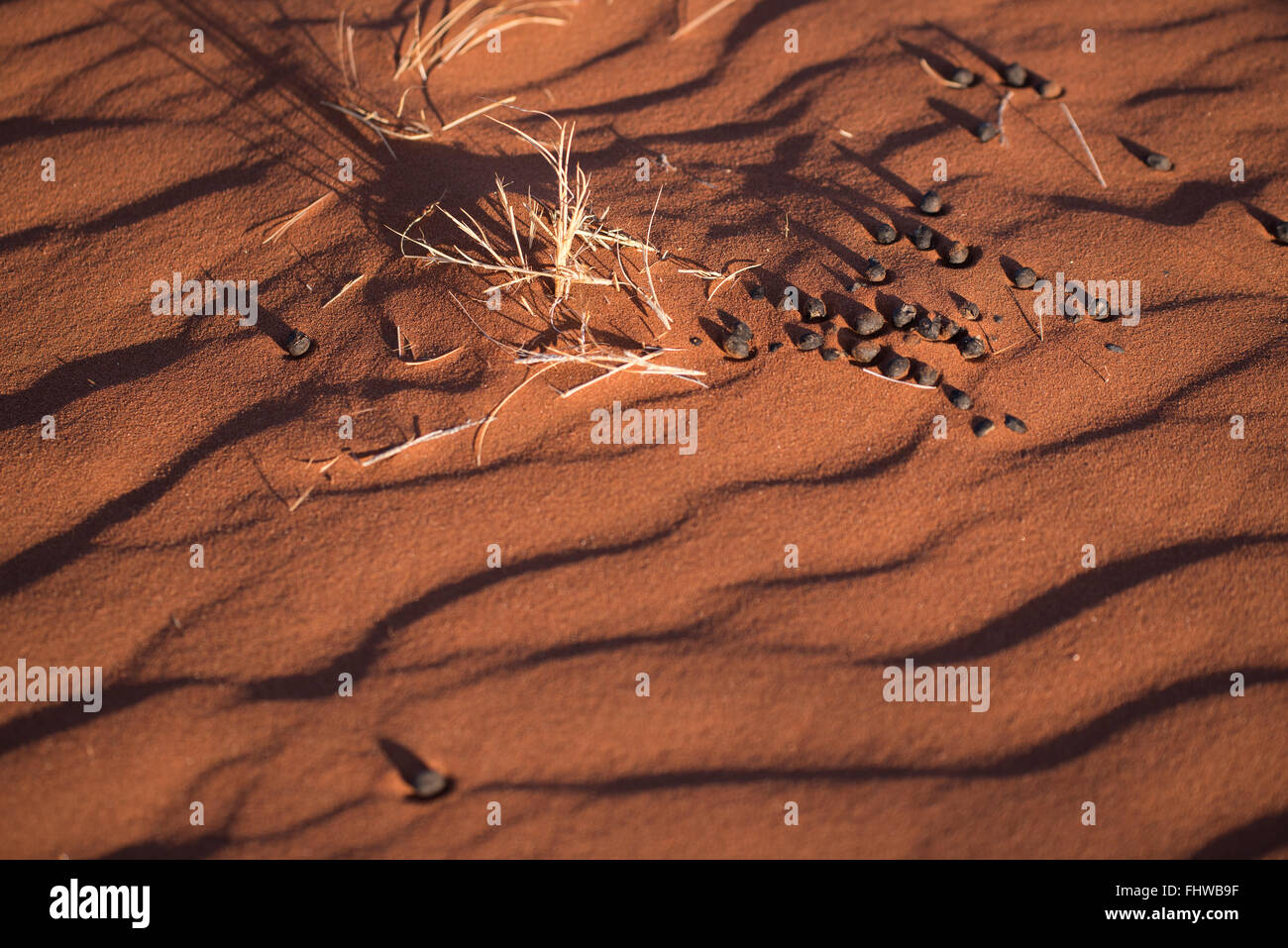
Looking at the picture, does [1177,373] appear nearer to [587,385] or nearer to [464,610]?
[587,385]

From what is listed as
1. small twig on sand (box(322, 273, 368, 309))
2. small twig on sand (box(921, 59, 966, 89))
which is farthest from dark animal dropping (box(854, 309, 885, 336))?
small twig on sand (box(322, 273, 368, 309))

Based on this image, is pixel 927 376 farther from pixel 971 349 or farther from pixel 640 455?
pixel 640 455

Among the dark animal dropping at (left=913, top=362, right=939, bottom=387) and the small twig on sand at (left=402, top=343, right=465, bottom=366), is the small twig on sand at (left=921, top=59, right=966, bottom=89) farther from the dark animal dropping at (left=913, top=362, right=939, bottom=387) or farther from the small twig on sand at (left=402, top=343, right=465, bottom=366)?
the small twig on sand at (left=402, top=343, right=465, bottom=366)

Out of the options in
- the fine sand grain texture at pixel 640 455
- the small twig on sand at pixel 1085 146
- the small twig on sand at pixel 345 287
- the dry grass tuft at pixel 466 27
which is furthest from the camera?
the dry grass tuft at pixel 466 27

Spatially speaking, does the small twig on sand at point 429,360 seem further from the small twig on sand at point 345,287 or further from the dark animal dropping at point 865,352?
the dark animal dropping at point 865,352

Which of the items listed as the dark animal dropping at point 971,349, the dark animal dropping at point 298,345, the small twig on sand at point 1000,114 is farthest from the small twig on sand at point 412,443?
the small twig on sand at point 1000,114

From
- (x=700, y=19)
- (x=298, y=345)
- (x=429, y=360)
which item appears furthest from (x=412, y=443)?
(x=700, y=19)
